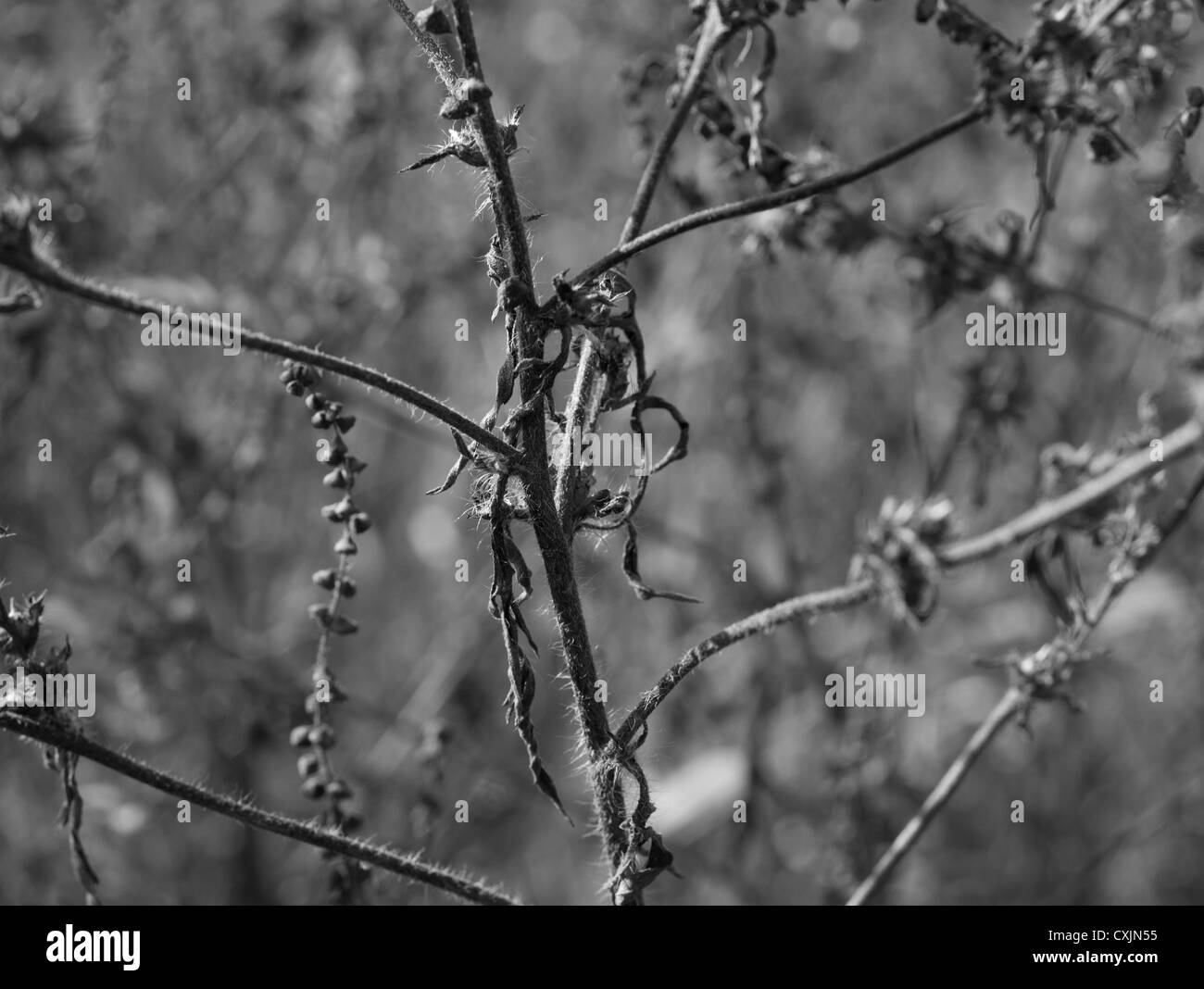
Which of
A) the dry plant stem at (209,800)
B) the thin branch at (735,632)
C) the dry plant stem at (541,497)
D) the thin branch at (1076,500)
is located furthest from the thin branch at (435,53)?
the thin branch at (1076,500)

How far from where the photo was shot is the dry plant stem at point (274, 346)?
169 cm

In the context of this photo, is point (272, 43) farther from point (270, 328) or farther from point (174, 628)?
point (174, 628)

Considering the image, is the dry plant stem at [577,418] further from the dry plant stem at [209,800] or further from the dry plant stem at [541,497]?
the dry plant stem at [209,800]

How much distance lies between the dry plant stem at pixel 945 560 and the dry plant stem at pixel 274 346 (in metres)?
0.45

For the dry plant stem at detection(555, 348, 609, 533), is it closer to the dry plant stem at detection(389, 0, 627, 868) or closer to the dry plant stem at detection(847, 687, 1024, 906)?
the dry plant stem at detection(389, 0, 627, 868)

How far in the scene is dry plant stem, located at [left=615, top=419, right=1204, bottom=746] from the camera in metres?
2.08

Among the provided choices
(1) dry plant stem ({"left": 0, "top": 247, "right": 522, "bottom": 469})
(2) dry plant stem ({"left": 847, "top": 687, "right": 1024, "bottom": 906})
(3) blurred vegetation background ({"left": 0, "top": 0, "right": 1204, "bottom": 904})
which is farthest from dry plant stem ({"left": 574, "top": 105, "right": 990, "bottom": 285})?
(3) blurred vegetation background ({"left": 0, "top": 0, "right": 1204, "bottom": 904})

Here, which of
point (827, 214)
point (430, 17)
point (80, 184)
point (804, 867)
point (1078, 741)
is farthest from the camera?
point (1078, 741)

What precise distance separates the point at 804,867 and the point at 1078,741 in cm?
166

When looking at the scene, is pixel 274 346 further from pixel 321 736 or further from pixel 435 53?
pixel 321 736

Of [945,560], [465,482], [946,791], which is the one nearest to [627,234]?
[945,560]
